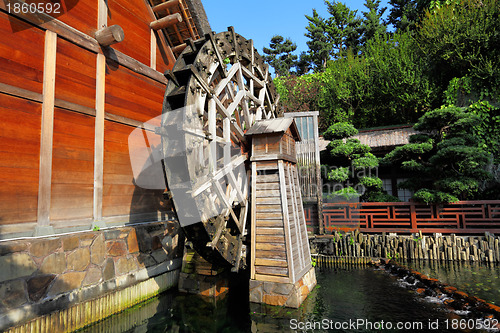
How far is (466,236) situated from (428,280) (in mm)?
3927

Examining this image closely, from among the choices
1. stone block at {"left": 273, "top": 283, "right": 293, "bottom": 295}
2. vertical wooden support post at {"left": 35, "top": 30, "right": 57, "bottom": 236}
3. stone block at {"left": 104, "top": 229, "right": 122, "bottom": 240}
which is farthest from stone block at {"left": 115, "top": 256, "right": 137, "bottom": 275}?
stone block at {"left": 273, "top": 283, "right": 293, "bottom": 295}

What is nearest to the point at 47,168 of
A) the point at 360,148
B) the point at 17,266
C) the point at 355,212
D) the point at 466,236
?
the point at 17,266

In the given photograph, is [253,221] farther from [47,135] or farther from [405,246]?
[405,246]

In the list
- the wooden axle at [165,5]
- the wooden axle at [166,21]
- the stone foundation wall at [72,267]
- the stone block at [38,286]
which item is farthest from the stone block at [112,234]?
the wooden axle at [165,5]

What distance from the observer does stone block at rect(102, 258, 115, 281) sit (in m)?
4.33

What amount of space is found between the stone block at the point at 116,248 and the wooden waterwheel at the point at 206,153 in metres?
1.37

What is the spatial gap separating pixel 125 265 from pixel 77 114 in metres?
2.63

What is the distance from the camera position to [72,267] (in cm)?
386

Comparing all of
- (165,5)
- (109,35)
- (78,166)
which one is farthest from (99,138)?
(165,5)

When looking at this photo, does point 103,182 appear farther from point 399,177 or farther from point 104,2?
point 399,177

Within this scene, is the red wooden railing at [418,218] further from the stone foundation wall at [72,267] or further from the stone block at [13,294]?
the stone block at [13,294]

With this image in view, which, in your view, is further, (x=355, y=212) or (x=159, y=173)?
(x=355, y=212)

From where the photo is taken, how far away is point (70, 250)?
386 centimetres

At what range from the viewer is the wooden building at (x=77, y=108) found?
11.6 feet
